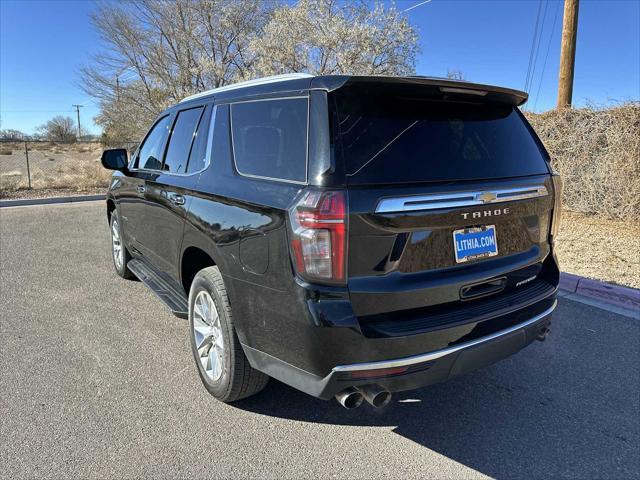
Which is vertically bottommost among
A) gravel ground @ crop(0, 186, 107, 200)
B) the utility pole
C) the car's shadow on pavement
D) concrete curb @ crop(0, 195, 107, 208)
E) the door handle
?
the car's shadow on pavement

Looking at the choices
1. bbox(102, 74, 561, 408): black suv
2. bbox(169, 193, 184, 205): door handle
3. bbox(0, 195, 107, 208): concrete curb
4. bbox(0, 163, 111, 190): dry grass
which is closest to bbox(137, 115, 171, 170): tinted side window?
bbox(169, 193, 184, 205): door handle

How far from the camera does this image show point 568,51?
11594 mm

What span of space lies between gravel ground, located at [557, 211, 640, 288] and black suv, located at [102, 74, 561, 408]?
355 centimetres

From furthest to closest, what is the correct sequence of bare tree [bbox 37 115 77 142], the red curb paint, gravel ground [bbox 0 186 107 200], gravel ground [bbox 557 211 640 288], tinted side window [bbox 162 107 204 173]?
bare tree [bbox 37 115 77 142] → gravel ground [bbox 0 186 107 200] → gravel ground [bbox 557 211 640 288] → the red curb paint → tinted side window [bbox 162 107 204 173]

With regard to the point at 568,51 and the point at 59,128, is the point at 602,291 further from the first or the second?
the point at 59,128

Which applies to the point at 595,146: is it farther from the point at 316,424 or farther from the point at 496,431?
the point at 316,424

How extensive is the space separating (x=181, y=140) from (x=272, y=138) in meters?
1.50

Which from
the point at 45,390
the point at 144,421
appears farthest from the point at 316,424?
the point at 45,390

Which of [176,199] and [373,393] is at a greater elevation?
[176,199]

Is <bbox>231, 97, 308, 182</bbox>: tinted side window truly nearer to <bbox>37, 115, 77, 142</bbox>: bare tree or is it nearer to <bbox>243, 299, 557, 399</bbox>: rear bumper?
<bbox>243, 299, 557, 399</bbox>: rear bumper

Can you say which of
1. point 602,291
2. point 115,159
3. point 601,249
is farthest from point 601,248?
point 115,159

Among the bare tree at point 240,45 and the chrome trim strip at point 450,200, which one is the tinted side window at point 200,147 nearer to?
the chrome trim strip at point 450,200

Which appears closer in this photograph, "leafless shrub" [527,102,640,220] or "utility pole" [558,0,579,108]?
"leafless shrub" [527,102,640,220]

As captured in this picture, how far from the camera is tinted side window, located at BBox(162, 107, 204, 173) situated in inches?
137
